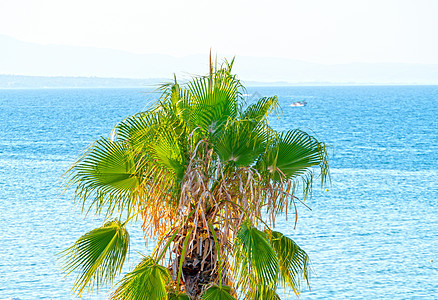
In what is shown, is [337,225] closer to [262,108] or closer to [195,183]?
[262,108]

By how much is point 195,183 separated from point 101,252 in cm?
133

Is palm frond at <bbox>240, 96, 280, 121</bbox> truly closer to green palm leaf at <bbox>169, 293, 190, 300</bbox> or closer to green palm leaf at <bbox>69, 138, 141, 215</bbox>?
green palm leaf at <bbox>69, 138, 141, 215</bbox>

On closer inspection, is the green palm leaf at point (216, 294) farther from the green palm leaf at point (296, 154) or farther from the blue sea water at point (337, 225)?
the blue sea water at point (337, 225)

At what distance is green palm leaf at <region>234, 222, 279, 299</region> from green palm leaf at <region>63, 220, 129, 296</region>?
4.87 feet

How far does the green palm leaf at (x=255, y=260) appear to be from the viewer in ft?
20.2

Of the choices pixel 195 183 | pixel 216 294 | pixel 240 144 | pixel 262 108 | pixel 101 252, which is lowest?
pixel 216 294

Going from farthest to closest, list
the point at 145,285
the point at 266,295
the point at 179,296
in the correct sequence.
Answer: the point at 179,296 < the point at 266,295 < the point at 145,285

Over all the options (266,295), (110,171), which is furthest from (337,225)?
(110,171)

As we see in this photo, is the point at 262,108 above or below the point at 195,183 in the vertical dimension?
above

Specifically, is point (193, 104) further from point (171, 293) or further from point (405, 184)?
point (405, 184)

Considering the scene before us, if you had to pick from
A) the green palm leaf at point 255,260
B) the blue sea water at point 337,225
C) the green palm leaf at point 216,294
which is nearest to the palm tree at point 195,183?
the green palm leaf at point 216,294

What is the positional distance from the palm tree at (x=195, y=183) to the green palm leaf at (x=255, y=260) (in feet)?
0.54

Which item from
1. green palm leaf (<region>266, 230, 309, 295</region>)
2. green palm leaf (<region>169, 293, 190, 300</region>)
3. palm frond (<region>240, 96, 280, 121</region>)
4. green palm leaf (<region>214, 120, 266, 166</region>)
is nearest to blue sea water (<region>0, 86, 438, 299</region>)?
palm frond (<region>240, 96, 280, 121</region>)

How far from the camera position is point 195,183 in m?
6.88
